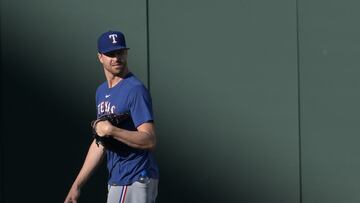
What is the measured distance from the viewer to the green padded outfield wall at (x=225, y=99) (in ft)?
27.2

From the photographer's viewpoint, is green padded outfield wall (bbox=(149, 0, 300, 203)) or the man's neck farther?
green padded outfield wall (bbox=(149, 0, 300, 203))

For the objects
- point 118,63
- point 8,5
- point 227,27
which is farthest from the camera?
point 227,27

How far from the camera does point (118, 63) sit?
625cm

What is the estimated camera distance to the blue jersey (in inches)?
241

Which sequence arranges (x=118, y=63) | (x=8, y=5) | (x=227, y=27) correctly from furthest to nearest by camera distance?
1. (x=227, y=27)
2. (x=8, y=5)
3. (x=118, y=63)

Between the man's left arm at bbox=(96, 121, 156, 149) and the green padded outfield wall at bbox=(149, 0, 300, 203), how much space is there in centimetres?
224

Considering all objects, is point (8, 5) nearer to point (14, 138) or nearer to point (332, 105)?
point (14, 138)

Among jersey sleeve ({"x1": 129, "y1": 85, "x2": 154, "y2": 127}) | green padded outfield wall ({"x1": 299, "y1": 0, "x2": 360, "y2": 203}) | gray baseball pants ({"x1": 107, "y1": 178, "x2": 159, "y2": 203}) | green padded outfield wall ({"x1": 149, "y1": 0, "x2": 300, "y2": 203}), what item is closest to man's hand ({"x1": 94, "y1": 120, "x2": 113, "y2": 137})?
jersey sleeve ({"x1": 129, "y1": 85, "x2": 154, "y2": 127})

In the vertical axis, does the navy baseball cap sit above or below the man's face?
above

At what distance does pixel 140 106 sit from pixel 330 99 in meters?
2.96

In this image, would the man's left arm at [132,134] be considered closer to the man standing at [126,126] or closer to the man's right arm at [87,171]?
the man standing at [126,126]

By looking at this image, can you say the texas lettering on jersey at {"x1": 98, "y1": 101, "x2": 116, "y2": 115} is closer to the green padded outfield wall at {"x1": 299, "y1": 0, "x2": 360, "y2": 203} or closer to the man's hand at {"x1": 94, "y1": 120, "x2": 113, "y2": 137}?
the man's hand at {"x1": 94, "y1": 120, "x2": 113, "y2": 137}

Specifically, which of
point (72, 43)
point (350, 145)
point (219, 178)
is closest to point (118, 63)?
point (72, 43)

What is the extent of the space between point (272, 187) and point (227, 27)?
56.2 inches
